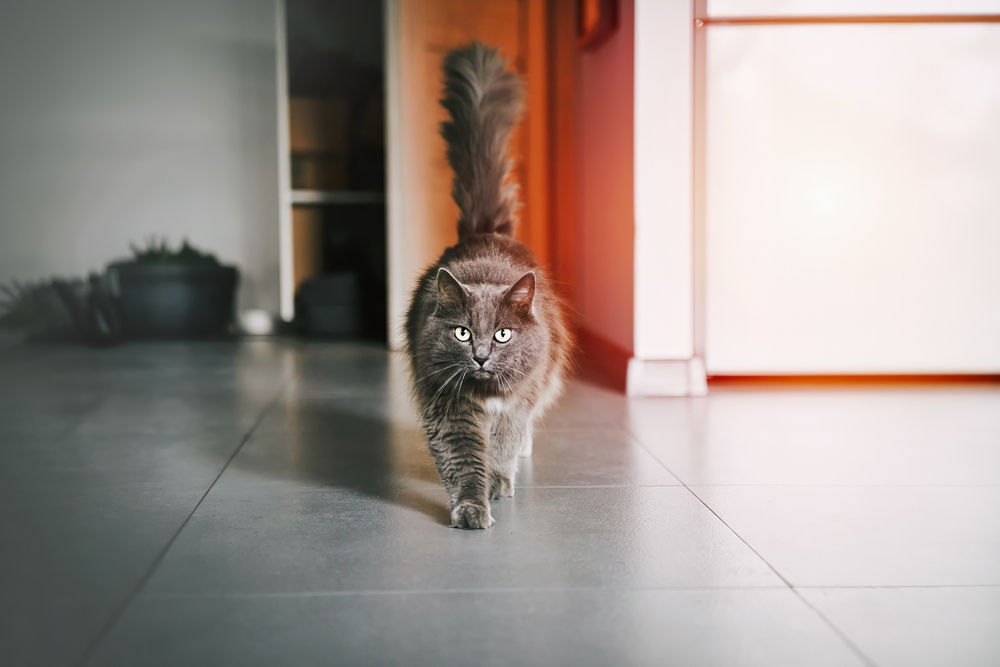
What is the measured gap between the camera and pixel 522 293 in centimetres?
137

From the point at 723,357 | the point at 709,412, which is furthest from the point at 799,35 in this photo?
the point at 709,412

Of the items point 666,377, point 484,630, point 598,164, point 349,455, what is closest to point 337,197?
point 598,164

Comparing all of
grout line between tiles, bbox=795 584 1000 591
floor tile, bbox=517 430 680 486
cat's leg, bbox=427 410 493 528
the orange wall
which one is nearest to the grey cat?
cat's leg, bbox=427 410 493 528

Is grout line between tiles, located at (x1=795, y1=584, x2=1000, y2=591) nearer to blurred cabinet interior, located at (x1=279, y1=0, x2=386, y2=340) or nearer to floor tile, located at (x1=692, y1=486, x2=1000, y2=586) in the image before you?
floor tile, located at (x1=692, y1=486, x2=1000, y2=586)

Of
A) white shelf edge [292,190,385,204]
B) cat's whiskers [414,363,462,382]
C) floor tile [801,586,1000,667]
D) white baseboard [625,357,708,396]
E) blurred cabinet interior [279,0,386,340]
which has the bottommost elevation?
floor tile [801,586,1000,667]

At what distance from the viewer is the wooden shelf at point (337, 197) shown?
4.40m

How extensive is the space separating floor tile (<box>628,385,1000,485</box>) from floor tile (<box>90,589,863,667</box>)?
633mm

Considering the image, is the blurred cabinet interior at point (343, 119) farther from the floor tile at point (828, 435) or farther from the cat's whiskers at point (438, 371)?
the cat's whiskers at point (438, 371)

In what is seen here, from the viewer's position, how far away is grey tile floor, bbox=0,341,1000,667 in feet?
2.98

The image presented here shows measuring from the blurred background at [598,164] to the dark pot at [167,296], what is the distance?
0.49ft

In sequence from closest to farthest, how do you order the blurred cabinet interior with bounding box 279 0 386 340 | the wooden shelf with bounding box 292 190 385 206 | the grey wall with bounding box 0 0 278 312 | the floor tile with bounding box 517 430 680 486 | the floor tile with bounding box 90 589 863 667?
the floor tile with bounding box 90 589 863 667 → the floor tile with bounding box 517 430 680 486 → the wooden shelf with bounding box 292 190 385 206 → the blurred cabinet interior with bounding box 279 0 386 340 → the grey wall with bounding box 0 0 278 312

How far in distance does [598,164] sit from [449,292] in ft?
6.43

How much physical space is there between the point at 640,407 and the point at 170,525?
144 centimetres

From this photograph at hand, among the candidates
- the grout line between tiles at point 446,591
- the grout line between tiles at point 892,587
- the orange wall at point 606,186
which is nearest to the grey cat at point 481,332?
the grout line between tiles at point 446,591
